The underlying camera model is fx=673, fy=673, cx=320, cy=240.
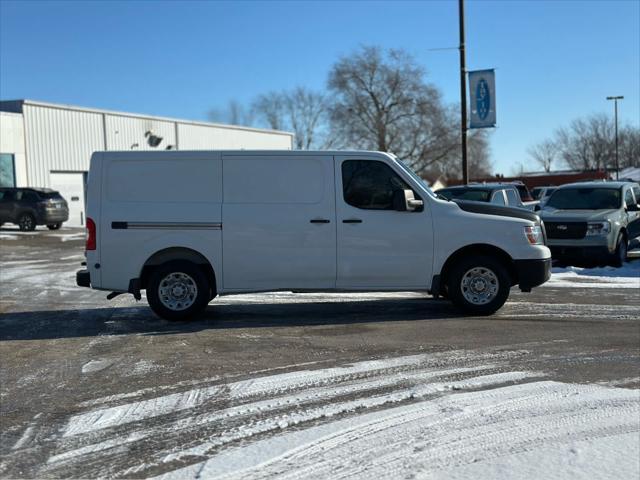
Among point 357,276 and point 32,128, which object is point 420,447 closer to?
point 357,276

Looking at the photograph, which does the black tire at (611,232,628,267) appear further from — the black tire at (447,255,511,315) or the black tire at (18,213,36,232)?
the black tire at (18,213,36,232)

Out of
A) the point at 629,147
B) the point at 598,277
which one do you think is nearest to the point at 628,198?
the point at 598,277

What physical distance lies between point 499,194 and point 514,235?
655 cm

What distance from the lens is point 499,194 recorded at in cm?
1485

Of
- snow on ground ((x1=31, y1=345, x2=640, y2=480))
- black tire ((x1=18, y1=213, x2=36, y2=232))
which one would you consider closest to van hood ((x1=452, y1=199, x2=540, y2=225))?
snow on ground ((x1=31, y1=345, x2=640, y2=480))

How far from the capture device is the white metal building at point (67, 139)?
3319 cm

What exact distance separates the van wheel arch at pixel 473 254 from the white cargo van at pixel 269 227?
0.22 ft

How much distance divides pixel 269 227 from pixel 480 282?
2.79 m

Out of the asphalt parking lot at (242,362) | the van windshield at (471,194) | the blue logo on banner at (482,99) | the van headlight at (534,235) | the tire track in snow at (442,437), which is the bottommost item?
the tire track in snow at (442,437)

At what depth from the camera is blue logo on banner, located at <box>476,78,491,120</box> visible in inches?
802

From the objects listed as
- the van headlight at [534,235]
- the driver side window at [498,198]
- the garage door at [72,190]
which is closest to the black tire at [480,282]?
the van headlight at [534,235]

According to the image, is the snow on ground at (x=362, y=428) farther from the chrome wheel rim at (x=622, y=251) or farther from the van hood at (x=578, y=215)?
the chrome wheel rim at (x=622, y=251)

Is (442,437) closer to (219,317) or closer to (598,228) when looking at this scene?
(219,317)

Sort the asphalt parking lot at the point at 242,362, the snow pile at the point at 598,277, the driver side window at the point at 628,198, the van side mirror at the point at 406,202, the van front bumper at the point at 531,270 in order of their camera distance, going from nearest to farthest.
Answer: the asphalt parking lot at the point at 242,362 < the van side mirror at the point at 406,202 < the van front bumper at the point at 531,270 < the snow pile at the point at 598,277 < the driver side window at the point at 628,198
